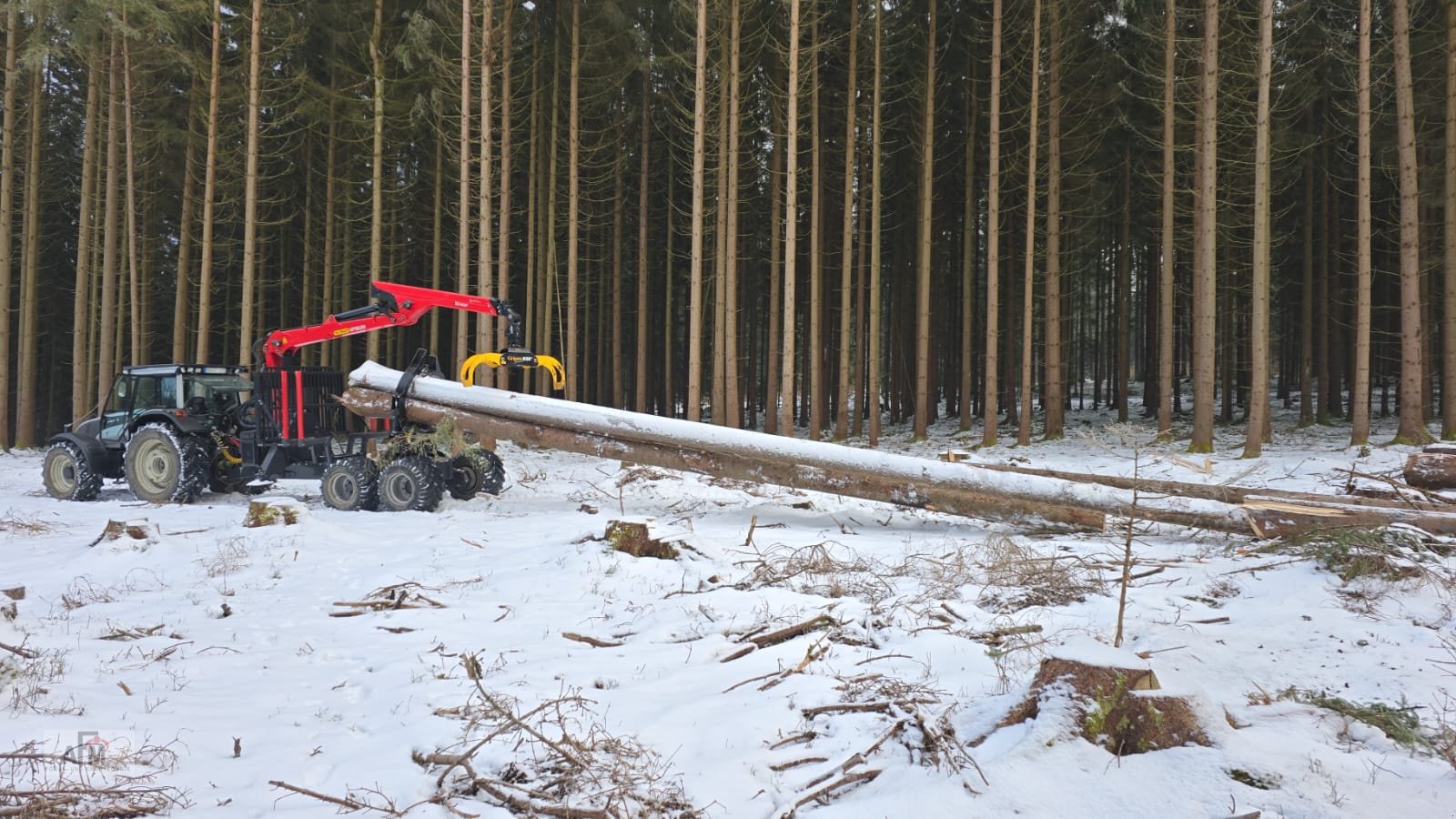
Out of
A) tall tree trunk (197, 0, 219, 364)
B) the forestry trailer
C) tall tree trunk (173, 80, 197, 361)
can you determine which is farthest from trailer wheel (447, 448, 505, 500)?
tall tree trunk (173, 80, 197, 361)

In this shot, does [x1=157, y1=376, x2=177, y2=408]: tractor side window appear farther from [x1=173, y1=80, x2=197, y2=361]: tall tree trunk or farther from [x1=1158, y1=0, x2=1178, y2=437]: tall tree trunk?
[x1=1158, y1=0, x2=1178, y2=437]: tall tree trunk

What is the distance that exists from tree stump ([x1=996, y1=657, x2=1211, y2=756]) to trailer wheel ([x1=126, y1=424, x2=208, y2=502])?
11.0 metres

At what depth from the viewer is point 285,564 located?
6023 millimetres

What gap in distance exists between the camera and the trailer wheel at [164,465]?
9422mm

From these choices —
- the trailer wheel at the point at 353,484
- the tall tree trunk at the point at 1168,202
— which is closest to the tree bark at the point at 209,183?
the trailer wheel at the point at 353,484

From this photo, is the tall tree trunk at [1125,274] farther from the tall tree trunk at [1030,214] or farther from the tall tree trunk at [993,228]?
the tall tree trunk at [993,228]

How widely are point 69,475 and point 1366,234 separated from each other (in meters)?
21.3

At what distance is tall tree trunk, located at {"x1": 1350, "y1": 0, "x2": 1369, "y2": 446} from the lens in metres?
12.1

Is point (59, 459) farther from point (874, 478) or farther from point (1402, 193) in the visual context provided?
point (1402, 193)

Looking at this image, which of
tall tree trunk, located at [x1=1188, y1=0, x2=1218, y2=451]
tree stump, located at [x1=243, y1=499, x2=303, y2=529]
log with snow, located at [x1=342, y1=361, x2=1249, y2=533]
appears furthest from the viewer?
tall tree trunk, located at [x1=1188, y1=0, x2=1218, y2=451]

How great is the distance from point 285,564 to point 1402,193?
17.9 metres

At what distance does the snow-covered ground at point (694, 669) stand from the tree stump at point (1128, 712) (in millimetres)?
61

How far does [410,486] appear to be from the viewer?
8727mm

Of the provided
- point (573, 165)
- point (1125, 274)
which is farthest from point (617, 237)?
point (1125, 274)
